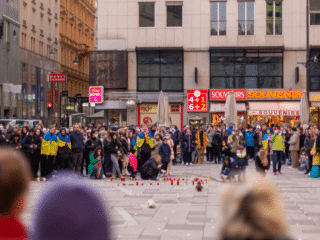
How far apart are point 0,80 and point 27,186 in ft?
163

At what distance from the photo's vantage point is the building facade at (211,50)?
119 feet

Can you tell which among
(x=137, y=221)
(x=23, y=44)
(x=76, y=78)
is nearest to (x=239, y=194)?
(x=137, y=221)

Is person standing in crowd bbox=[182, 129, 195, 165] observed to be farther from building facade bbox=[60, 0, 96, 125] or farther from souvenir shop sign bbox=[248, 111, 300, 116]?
building facade bbox=[60, 0, 96, 125]

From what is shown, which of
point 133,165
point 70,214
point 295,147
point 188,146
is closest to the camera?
point 70,214

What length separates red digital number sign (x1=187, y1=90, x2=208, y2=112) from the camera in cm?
3609

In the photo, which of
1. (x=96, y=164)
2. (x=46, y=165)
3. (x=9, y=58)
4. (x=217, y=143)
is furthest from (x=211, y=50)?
(x=9, y=58)

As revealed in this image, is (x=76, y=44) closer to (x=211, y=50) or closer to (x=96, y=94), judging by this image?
(x=96, y=94)

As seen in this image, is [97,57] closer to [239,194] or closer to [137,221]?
[137,221]

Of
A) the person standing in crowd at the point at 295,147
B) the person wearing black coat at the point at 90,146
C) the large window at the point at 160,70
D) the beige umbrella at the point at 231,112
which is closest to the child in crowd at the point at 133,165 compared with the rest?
the person wearing black coat at the point at 90,146

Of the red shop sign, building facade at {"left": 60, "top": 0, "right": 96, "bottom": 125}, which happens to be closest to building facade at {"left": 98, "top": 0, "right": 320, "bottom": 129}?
the red shop sign

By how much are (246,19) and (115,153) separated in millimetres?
20453

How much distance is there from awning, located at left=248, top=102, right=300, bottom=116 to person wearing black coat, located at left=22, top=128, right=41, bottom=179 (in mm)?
20090

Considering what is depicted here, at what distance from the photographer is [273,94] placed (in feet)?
118

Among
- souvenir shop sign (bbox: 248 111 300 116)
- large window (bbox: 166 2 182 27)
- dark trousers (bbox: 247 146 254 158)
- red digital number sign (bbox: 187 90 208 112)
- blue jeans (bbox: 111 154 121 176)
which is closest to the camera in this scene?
blue jeans (bbox: 111 154 121 176)
